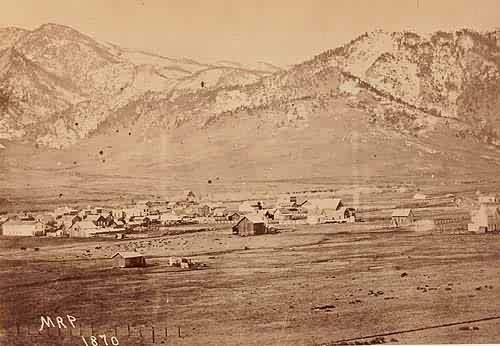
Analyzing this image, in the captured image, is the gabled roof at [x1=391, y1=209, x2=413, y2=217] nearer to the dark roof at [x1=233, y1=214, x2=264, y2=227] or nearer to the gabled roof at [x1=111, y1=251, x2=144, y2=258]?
the dark roof at [x1=233, y1=214, x2=264, y2=227]

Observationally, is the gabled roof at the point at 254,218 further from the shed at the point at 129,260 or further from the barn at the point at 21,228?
the barn at the point at 21,228

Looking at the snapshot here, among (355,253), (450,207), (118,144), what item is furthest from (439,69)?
(118,144)

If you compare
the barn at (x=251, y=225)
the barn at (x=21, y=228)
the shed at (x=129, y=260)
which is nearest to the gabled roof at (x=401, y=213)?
the barn at (x=251, y=225)

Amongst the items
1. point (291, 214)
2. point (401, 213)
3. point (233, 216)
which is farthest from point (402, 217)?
point (233, 216)

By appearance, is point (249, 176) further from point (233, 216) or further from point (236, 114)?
point (236, 114)

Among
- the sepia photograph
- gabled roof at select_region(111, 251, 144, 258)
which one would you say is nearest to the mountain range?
the sepia photograph

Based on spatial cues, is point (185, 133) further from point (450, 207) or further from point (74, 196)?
point (450, 207)
